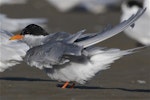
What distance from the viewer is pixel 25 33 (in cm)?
673

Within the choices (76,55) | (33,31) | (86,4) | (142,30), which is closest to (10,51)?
(33,31)

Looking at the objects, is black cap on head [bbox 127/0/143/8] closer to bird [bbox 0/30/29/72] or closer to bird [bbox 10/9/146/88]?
bird [bbox 0/30/29/72]

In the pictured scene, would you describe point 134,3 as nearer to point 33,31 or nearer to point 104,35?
point 33,31

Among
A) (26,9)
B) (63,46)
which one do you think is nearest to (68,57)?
(63,46)

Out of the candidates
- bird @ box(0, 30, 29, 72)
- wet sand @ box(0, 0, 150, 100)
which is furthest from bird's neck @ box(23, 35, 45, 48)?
wet sand @ box(0, 0, 150, 100)

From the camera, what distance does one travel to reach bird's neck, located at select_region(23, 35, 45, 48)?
6586 millimetres

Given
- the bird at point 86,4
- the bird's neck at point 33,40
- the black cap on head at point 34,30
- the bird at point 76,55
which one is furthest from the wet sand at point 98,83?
the bird at point 86,4

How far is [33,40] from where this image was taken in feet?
21.8

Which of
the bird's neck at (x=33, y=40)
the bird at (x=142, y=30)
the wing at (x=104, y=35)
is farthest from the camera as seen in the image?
the bird at (x=142, y=30)

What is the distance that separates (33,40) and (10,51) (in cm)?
57

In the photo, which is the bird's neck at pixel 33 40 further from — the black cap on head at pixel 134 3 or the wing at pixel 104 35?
the black cap on head at pixel 134 3

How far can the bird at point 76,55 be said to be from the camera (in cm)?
621

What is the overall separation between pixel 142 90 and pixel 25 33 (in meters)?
1.34

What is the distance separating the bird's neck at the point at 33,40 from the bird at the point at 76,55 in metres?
0.12
